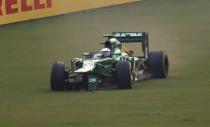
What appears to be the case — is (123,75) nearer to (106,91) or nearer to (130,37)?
(106,91)

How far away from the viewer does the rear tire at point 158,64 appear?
17672 mm

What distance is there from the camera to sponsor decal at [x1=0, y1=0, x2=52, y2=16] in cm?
2939

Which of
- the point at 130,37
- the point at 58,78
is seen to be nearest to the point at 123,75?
A: the point at 58,78

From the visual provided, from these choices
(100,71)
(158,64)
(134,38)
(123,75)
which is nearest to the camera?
(123,75)

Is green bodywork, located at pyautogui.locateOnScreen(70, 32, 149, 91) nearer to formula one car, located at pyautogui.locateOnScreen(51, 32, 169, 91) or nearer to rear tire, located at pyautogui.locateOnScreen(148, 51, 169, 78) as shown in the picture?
formula one car, located at pyautogui.locateOnScreen(51, 32, 169, 91)

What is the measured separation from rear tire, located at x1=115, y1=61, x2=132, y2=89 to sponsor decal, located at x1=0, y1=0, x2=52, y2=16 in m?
14.1

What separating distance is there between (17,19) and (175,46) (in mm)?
8267

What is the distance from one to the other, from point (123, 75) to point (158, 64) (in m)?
2.30

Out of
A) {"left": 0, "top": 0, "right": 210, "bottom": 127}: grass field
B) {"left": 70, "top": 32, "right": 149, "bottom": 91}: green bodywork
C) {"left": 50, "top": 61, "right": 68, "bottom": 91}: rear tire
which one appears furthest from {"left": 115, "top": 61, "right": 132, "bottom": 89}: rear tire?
{"left": 50, "top": 61, "right": 68, "bottom": 91}: rear tire

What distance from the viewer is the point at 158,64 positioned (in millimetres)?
17750

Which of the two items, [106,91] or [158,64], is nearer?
[106,91]

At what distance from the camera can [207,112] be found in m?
12.7

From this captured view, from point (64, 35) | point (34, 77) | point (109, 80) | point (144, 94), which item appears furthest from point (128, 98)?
point (64, 35)

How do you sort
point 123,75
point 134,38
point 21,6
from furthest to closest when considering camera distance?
point 21,6
point 134,38
point 123,75
